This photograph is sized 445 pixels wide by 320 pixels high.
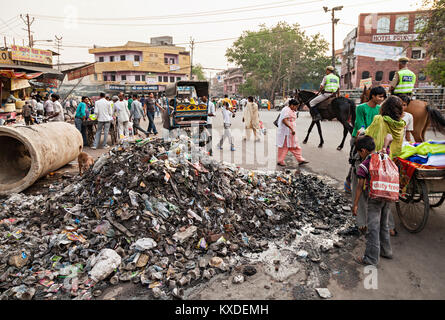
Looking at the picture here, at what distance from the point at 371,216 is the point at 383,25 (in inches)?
1536

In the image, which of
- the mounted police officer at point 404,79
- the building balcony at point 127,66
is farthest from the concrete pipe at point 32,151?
the building balcony at point 127,66

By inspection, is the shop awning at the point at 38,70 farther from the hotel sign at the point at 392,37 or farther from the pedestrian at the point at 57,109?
the hotel sign at the point at 392,37

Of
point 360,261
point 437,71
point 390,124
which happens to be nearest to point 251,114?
point 390,124

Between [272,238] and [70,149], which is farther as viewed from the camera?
[70,149]

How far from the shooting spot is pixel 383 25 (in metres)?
33.7

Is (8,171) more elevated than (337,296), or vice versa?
(8,171)

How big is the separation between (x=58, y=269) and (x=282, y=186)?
3926 mm

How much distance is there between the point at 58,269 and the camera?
10.7ft

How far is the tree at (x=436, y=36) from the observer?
1411 cm

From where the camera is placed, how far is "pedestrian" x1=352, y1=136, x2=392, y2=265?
3.23 m

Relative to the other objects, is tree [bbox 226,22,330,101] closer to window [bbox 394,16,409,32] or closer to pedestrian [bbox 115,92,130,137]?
window [bbox 394,16,409,32]
